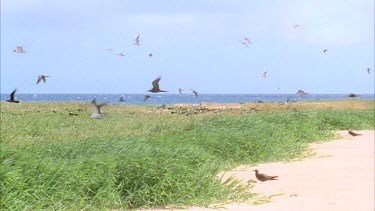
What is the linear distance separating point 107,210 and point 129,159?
39.1 inches

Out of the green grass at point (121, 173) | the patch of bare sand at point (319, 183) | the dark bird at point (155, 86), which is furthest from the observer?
the dark bird at point (155, 86)

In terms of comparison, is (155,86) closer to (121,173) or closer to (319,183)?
(121,173)

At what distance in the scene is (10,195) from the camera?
6141 millimetres

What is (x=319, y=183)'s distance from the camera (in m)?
9.64

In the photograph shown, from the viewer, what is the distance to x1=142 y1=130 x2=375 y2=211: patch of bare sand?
8.05 metres

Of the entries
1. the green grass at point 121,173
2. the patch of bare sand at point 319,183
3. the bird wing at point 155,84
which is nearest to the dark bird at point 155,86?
the bird wing at point 155,84

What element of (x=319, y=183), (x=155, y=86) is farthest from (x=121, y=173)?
(x=319, y=183)

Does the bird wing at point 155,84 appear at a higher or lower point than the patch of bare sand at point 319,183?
higher

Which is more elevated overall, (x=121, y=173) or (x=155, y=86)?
(x=155, y=86)

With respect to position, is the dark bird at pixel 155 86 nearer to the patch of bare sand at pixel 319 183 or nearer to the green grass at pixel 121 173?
the green grass at pixel 121 173

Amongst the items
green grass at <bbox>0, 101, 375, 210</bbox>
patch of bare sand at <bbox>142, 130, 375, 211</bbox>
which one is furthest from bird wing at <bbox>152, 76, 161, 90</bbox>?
patch of bare sand at <bbox>142, 130, 375, 211</bbox>

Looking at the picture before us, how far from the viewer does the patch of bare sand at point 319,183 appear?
8047mm

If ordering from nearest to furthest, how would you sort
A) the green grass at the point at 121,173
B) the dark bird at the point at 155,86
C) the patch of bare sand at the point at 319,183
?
the green grass at the point at 121,173, the patch of bare sand at the point at 319,183, the dark bird at the point at 155,86

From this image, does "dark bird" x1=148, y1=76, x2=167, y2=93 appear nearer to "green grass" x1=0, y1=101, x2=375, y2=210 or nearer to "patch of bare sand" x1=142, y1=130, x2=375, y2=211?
"green grass" x1=0, y1=101, x2=375, y2=210
